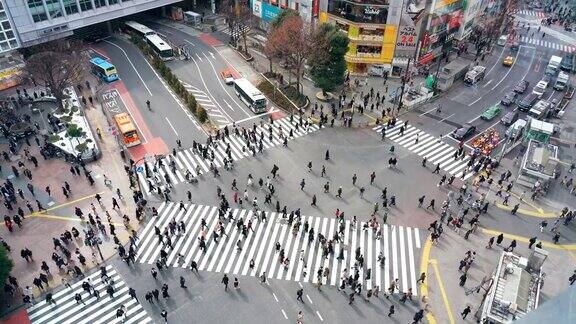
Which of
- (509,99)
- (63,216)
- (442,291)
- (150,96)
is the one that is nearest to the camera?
(442,291)

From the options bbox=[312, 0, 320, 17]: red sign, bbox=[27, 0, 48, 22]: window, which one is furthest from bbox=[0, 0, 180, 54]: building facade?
bbox=[312, 0, 320, 17]: red sign

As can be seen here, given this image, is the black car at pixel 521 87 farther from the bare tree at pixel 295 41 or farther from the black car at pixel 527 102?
the bare tree at pixel 295 41

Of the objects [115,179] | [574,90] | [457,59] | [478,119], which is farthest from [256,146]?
[574,90]

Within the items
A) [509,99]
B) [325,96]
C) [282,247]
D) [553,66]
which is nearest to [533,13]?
[553,66]

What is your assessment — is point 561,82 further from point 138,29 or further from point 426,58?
point 138,29

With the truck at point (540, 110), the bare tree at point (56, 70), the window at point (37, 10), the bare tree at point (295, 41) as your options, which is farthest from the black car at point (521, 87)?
the window at point (37, 10)
